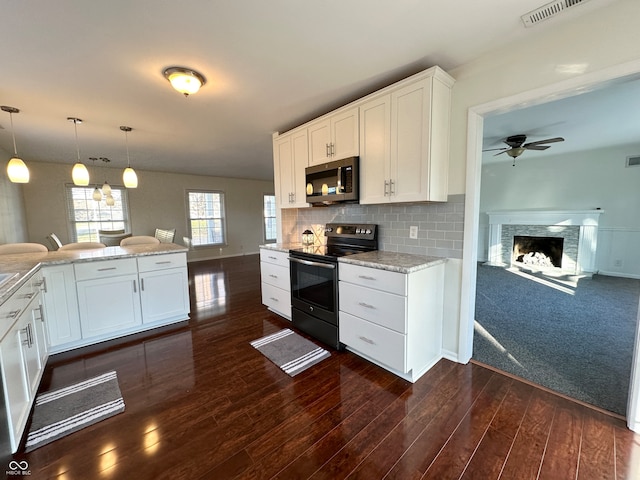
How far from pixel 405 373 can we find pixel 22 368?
2560 mm

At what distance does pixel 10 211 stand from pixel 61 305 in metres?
3.34

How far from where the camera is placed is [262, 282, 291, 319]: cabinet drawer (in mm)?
3053

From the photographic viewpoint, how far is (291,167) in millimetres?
3336

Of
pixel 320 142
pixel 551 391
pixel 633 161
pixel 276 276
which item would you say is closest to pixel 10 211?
pixel 276 276

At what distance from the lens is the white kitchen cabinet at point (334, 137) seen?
254 centimetres

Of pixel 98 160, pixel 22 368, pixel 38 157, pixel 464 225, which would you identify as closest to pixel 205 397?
pixel 22 368

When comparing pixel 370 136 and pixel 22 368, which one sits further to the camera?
pixel 370 136

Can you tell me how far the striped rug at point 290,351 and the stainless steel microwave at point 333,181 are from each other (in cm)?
149

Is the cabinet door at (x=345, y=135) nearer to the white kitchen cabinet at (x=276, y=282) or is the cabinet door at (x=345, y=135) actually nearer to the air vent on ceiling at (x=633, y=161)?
the white kitchen cabinet at (x=276, y=282)

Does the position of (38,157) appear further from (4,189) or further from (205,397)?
(205,397)

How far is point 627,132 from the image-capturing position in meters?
3.91

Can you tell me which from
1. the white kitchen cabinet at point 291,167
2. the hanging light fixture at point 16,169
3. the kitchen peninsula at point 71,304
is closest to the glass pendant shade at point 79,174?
the hanging light fixture at point 16,169

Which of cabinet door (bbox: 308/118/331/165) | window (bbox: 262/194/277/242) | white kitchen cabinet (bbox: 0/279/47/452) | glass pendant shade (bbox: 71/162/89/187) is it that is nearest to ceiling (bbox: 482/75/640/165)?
cabinet door (bbox: 308/118/331/165)

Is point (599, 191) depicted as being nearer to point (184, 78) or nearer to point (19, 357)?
point (184, 78)
